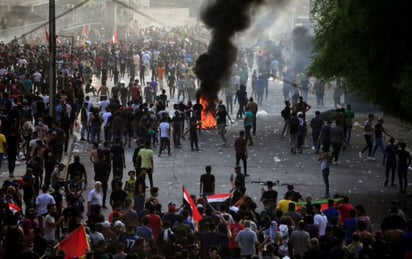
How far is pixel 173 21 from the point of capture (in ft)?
284

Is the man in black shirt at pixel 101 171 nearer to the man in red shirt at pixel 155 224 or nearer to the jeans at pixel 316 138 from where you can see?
the man in red shirt at pixel 155 224

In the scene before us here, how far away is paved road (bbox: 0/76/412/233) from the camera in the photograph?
24.8 meters

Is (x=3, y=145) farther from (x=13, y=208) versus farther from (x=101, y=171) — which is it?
(x=13, y=208)

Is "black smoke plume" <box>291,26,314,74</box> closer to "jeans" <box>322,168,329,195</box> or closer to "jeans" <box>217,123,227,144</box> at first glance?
"jeans" <box>217,123,227,144</box>

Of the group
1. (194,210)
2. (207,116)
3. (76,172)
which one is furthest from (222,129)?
(194,210)

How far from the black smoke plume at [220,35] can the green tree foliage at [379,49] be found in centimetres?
298

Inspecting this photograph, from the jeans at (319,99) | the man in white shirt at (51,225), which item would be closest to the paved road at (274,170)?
the man in white shirt at (51,225)

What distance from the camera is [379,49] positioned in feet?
81.3

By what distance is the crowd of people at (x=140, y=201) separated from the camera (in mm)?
16141

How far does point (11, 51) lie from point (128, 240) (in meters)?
28.9

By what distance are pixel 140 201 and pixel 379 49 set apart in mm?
6918

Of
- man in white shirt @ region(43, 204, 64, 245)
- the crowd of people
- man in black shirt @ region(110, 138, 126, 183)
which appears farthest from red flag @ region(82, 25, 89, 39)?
man in white shirt @ region(43, 204, 64, 245)

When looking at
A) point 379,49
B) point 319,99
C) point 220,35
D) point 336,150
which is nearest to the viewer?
point 379,49

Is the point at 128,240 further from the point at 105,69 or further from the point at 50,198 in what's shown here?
the point at 105,69
